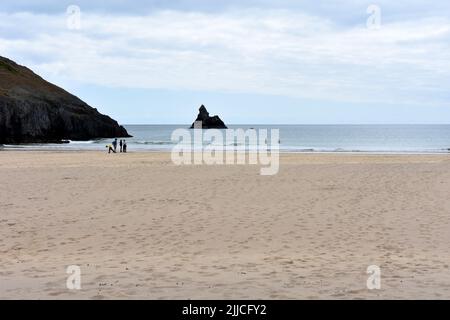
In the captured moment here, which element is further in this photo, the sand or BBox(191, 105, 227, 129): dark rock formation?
BBox(191, 105, 227, 129): dark rock formation

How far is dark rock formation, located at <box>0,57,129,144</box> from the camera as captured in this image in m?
81.4

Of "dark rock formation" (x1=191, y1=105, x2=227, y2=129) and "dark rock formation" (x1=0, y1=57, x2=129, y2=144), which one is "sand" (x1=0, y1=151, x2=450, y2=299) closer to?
"dark rock formation" (x1=0, y1=57, x2=129, y2=144)

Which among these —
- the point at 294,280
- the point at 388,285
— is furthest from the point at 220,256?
the point at 388,285

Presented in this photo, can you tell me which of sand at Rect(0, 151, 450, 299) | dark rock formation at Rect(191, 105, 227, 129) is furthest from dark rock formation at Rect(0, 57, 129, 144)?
dark rock formation at Rect(191, 105, 227, 129)

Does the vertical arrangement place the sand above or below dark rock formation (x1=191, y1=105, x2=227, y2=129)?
below

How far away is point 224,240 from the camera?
34.5 feet

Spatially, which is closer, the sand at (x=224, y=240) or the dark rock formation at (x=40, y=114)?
the sand at (x=224, y=240)

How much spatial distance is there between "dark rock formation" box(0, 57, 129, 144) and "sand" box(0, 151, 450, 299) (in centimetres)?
6651

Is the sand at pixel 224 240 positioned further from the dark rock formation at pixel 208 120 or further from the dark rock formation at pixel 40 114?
the dark rock formation at pixel 208 120

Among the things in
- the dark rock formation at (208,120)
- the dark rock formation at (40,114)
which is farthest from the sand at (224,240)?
the dark rock formation at (208,120)

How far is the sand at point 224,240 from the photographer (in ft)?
23.8

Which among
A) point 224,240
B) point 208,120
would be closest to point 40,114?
point 224,240

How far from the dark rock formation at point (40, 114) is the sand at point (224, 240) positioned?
2618 inches
